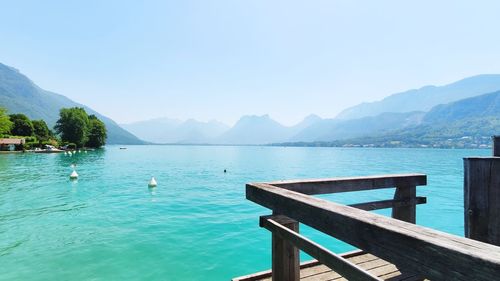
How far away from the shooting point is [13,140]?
78062 millimetres

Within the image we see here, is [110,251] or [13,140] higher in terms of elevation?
[13,140]

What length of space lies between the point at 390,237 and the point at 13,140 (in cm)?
10087

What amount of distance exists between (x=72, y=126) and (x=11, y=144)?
18.4 metres

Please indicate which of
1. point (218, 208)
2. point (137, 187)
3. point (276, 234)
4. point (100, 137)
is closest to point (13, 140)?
point (100, 137)

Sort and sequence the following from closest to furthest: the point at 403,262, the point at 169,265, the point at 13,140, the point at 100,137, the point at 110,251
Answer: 1. the point at 403,262
2. the point at 169,265
3. the point at 110,251
4. the point at 13,140
5. the point at 100,137

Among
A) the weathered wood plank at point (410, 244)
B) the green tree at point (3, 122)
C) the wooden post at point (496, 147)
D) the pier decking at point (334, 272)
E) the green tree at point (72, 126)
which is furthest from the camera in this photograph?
the green tree at point (72, 126)

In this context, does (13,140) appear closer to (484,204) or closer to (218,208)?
(218,208)

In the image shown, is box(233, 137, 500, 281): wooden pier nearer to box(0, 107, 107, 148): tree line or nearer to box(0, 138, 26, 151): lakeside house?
box(0, 138, 26, 151): lakeside house

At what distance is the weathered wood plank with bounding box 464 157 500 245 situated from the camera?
3094 millimetres

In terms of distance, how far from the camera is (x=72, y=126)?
9419 cm

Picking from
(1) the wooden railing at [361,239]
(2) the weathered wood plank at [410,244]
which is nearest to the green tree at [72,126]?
(1) the wooden railing at [361,239]

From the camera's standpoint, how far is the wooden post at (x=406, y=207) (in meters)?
4.11

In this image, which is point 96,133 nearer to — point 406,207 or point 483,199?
point 406,207

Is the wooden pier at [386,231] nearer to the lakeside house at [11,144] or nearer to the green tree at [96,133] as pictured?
the lakeside house at [11,144]
